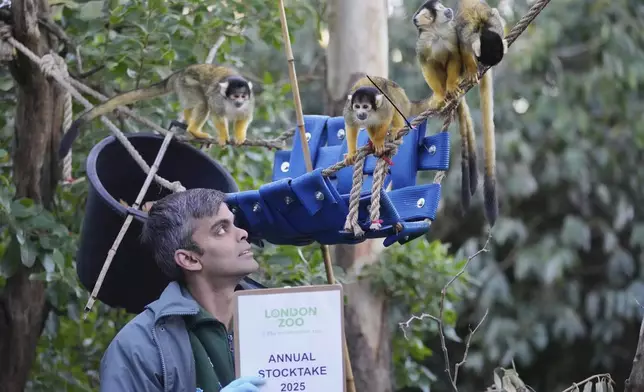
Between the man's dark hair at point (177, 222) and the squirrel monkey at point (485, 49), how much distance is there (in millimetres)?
767

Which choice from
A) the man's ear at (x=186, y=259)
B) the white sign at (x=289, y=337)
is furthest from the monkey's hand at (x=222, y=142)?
the white sign at (x=289, y=337)

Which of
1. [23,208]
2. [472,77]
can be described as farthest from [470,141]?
[23,208]

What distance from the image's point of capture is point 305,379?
1982mm

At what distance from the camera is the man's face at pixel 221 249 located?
228cm

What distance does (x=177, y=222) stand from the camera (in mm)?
2336

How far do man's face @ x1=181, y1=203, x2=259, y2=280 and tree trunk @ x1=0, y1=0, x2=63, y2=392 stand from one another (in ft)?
4.93

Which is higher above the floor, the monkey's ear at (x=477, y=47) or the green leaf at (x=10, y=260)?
the monkey's ear at (x=477, y=47)

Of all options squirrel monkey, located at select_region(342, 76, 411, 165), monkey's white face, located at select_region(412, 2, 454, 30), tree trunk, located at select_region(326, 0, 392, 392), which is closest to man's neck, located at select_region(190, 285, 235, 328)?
squirrel monkey, located at select_region(342, 76, 411, 165)

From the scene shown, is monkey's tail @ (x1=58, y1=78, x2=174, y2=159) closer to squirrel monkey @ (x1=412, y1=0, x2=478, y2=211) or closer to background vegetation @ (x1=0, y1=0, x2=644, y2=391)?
background vegetation @ (x1=0, y1=0, x2=644, y2=391)

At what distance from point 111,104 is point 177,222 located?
1.36 metres

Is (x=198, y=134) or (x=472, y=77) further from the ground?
(x=198, y=134)

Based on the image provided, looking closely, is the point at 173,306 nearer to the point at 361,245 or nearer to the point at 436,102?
the point at 436,102

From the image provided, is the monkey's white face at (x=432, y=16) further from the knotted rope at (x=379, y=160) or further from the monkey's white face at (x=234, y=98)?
the monkey's white face at (x=234, y=98)

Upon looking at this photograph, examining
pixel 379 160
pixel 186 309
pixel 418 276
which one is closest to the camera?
pixel 186 309
